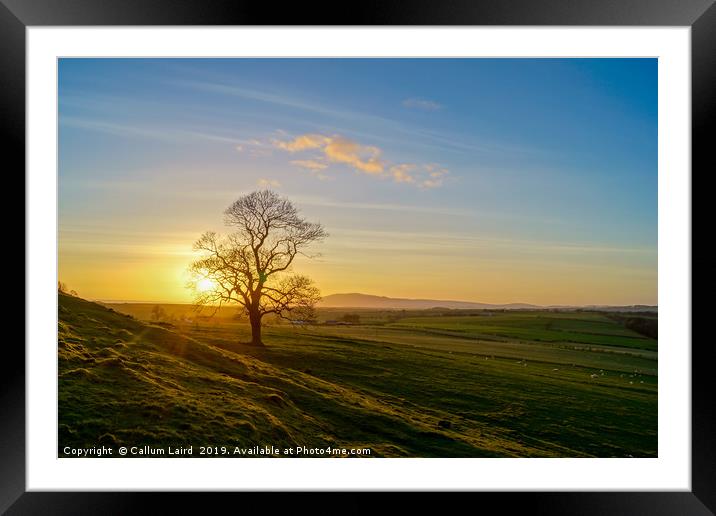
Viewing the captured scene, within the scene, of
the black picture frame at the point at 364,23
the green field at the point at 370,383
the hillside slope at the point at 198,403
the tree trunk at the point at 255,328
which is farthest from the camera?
the tree trunk at the point at 255,328

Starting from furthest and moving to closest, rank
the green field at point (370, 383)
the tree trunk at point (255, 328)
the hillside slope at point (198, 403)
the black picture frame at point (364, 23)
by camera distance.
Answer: the tree trunk at point (255, 328) → the green field at point (370, 383) → the hillside slope at point (198, 403) → the black picture frame at point (364, 23)

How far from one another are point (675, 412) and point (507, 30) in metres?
3.26

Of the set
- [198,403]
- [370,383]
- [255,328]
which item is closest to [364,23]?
[198,403]

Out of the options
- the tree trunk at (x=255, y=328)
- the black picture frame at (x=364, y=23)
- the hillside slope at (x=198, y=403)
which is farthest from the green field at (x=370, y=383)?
the black picture frame at (x=364, y=23)

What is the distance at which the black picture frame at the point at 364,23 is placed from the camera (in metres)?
2.83

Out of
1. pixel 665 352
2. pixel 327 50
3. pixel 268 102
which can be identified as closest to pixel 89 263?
pixel 268 102

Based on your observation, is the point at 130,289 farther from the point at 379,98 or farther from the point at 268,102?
the point at 379,98

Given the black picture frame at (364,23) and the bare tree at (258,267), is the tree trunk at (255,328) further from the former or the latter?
the black picture frame at (364,23)

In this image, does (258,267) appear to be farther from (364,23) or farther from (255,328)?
(364,23)

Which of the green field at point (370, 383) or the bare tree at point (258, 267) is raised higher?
the bare tree at point (258, 267)

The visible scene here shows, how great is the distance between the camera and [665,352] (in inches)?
122

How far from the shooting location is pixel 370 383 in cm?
721

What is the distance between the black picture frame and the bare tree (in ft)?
8.36

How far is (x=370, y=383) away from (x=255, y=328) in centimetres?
226
